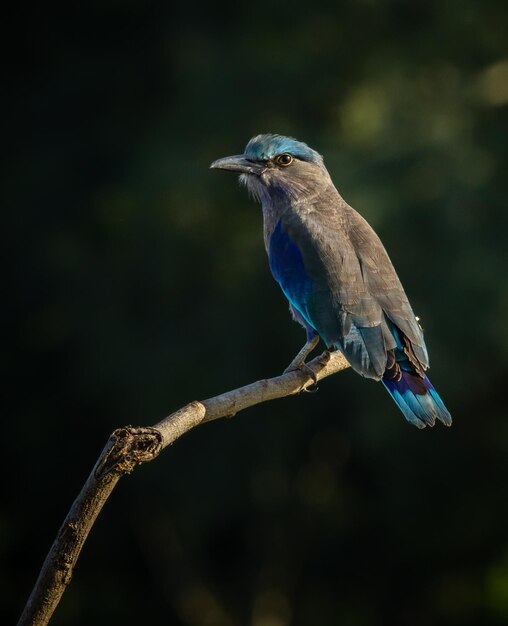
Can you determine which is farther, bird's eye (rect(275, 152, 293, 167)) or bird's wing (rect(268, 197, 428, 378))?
bird's eye (rect(275, 152, 293, 167))

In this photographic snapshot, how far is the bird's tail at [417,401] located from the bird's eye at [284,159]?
143cm

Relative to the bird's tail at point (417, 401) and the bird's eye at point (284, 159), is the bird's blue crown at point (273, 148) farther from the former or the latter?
the bird's tail at point (417, 401)

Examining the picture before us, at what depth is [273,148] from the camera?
525cm

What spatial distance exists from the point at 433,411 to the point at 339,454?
3.81 metres

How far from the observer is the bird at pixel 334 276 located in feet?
13.8

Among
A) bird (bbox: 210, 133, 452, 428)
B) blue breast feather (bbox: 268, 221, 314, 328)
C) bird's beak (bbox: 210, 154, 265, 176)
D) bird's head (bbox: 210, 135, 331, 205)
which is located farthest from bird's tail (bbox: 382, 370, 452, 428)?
bird's beak (bbox: 210, 154, 265, 176)

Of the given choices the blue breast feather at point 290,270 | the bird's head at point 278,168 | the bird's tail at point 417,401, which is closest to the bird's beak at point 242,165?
the bird's head at point 278,168

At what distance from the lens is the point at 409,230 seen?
23.9 ft

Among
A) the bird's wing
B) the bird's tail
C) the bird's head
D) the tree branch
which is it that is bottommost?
the tree branch

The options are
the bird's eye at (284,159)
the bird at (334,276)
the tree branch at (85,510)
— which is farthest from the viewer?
the bird's eye at (284,159)

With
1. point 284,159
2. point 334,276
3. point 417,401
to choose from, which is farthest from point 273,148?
point 417,401

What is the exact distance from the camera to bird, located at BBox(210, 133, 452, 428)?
420 centimetres

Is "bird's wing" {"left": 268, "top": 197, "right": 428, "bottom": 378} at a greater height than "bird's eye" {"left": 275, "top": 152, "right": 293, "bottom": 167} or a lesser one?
lesser

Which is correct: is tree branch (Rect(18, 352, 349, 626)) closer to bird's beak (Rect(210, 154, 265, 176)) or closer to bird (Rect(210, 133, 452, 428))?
bird (Rect(210, 133, 452, 428))
